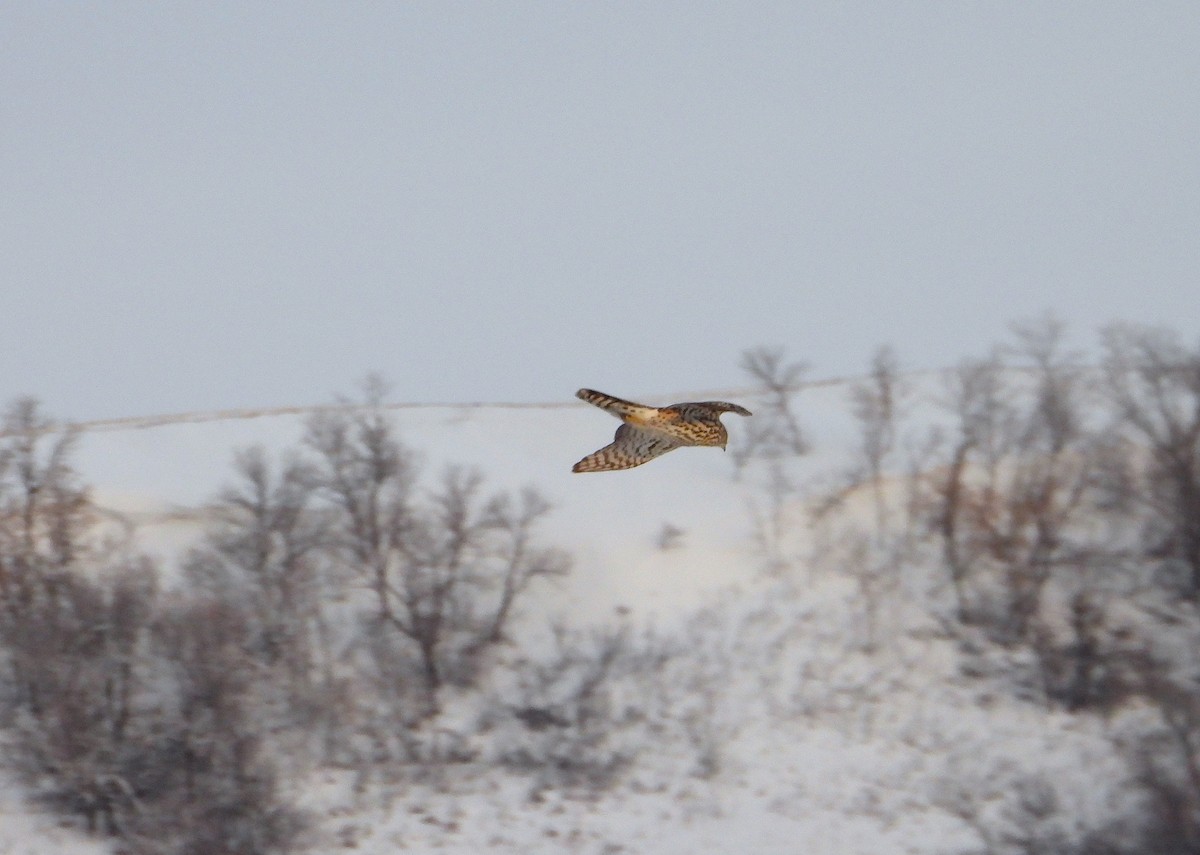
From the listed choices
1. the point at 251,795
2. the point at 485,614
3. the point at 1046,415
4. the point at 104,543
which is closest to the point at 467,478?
the point at 485,614

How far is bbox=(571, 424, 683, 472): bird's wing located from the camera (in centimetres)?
1373

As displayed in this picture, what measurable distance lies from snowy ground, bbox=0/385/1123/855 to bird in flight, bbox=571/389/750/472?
1086 inches

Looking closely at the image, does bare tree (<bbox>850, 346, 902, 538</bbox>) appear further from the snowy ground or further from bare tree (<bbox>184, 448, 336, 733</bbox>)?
bare tree (<bbox>184, 448, 336, 733</bbox>)

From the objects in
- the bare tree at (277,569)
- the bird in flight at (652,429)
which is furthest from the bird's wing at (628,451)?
the bare tree at (277,569)

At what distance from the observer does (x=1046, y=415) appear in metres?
55.2

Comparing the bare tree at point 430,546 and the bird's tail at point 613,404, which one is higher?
the bird's tail at point 613,404

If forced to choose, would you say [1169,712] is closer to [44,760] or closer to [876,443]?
[876,443]

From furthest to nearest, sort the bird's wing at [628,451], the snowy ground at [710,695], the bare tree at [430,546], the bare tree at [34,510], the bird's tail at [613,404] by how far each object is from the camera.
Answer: the bare tree at [430,546], the bare tree at [34,510], the snowy ground at [710,695], the bird's wing at [628,451], the bird's tail at [613,404]

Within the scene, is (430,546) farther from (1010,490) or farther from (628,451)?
(628,451)

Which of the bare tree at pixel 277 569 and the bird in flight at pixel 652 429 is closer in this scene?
the bird in flight at pixel 652 429

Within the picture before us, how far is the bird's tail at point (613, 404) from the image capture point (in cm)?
1294

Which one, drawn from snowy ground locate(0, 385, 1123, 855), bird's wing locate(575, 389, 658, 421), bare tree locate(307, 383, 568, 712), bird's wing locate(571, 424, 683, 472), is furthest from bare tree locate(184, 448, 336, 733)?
bird's wing locate(575, 389, 658, 421)

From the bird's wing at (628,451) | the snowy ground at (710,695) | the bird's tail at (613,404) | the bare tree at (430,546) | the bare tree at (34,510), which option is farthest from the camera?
the bare tree at (430,546)

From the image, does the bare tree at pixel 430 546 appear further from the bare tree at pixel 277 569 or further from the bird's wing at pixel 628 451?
the bird's wing at pixel 628 451
